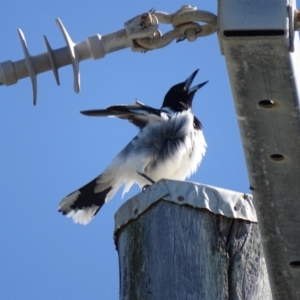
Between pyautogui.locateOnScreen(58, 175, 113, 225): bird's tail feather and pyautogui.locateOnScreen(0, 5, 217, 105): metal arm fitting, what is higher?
pyautogui.locateOnScreen(0, 5, 217, 105): metal arm fitting

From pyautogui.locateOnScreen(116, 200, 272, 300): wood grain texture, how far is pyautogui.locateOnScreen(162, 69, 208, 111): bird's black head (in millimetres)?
4530

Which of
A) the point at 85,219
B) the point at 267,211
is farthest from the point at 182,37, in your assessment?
the point at 85,219

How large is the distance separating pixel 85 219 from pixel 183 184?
13.4ft

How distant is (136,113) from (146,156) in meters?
0.63

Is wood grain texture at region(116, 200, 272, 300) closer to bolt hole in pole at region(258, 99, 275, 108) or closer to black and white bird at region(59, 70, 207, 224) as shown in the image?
bolt hole in pole at region(258, 99, 275, 108)

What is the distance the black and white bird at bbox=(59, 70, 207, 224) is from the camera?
6434 mm

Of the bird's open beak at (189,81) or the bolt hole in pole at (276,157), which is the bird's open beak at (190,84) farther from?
the bolt hole in pole at (276,157)

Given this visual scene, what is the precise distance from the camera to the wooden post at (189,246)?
2850mm

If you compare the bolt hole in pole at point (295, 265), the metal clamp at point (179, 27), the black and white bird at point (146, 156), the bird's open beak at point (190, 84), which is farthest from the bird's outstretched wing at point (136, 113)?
the bolt hole in pole at point (295, 265)

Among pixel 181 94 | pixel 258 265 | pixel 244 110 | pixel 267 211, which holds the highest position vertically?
pixel 244 110

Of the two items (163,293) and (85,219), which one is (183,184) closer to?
(163,293)

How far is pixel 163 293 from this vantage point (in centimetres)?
281

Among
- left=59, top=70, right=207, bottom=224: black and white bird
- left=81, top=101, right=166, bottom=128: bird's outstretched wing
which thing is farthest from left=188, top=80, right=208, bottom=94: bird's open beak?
left=81, top=101, right=166, bottom=128: bird's outstretched wing

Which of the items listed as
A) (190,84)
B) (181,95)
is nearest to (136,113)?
(181,95)
